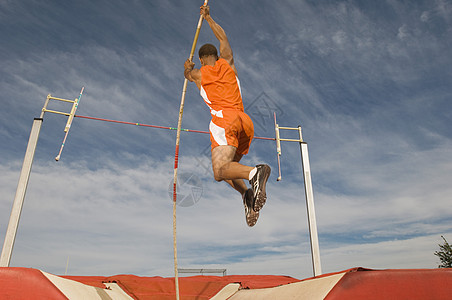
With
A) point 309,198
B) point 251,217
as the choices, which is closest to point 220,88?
point 251,217

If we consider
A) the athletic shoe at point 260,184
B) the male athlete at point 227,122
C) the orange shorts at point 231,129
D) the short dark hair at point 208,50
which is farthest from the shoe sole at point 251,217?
the short dark hair at point 208,50

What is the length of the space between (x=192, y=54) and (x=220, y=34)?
0.35 meters

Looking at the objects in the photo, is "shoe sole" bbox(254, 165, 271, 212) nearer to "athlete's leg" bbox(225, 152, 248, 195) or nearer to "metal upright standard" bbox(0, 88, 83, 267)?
"athlete's leg" bbox(225, 152, 248, 195)

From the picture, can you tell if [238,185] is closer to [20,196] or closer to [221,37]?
[221,37]

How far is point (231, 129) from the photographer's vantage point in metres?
2.63

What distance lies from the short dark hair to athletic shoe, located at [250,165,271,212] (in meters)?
1.36

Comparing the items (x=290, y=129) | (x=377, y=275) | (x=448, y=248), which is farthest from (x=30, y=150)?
(x=448, y=248)

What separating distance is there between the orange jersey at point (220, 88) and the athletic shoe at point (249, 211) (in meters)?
0.76

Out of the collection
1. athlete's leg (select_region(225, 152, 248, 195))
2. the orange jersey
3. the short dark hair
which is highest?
the short dark hair

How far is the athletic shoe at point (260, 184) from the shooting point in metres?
2.33

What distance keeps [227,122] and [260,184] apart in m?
0.62

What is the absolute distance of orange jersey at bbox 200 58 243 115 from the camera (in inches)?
111

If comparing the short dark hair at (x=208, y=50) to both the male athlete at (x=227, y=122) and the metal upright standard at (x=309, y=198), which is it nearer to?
the male athlete at (x=227, y=122)

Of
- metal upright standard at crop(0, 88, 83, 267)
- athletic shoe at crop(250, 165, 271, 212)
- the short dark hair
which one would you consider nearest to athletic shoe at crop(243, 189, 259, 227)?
athletic shoe at crop(250, 165, 271, 212)
